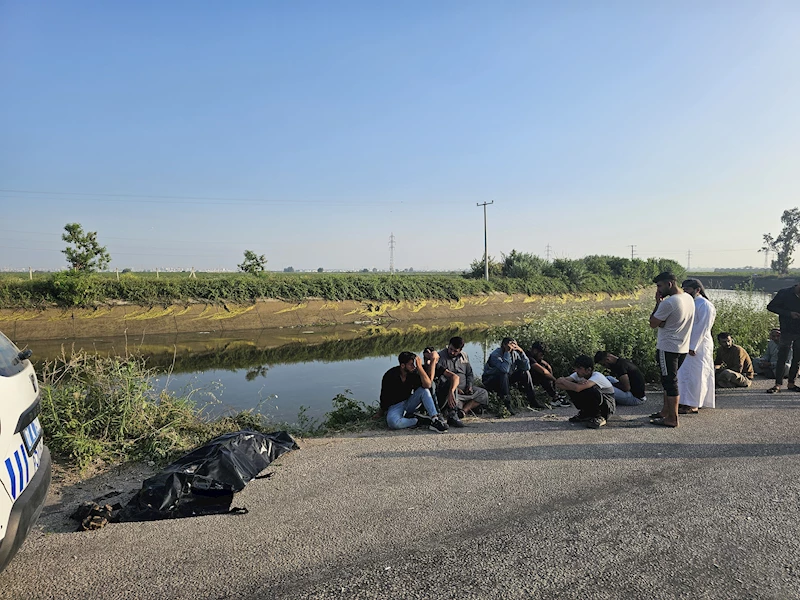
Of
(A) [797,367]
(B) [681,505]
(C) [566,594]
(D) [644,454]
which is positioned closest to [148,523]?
(C) [566,594]

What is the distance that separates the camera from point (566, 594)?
304 cm

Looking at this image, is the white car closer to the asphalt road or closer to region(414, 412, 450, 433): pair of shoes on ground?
the asphalt road

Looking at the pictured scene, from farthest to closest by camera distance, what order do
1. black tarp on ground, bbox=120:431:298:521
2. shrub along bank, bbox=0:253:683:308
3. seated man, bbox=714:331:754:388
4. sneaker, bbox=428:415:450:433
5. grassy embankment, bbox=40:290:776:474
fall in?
shrub along bank, bbox=0:253:683:308, seated man, bbox=714:331:754:388, sneaker, bbox=428:415:450:433, grassy embankment, bbox=40:290:776:474, black tarp on ground, bbox=120:431:298:521

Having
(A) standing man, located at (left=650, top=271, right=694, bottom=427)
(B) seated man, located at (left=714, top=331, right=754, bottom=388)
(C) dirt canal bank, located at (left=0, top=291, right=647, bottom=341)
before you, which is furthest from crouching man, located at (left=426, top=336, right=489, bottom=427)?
(C) dirt canal bank, located at (left=0, top=291, right=647, bottom=341)

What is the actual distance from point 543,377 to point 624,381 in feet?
4.04

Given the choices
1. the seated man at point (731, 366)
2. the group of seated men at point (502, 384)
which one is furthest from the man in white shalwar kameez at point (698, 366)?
the seated man at point (731, 366)

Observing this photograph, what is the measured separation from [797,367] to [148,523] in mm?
9404

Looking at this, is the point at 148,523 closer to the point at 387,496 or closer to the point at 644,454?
the point at 387,496

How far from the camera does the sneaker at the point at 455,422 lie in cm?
688

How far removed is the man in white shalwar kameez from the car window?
7.36 metres

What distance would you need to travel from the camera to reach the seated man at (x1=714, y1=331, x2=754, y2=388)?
29.6ft

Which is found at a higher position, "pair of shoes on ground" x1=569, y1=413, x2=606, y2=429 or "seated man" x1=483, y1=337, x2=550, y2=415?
"seated man" x1=483, y1=337, x2=550, y2=415

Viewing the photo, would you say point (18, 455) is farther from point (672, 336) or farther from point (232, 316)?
point (232, 316)

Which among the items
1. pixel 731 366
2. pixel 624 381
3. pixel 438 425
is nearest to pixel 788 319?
pixel 731 366
